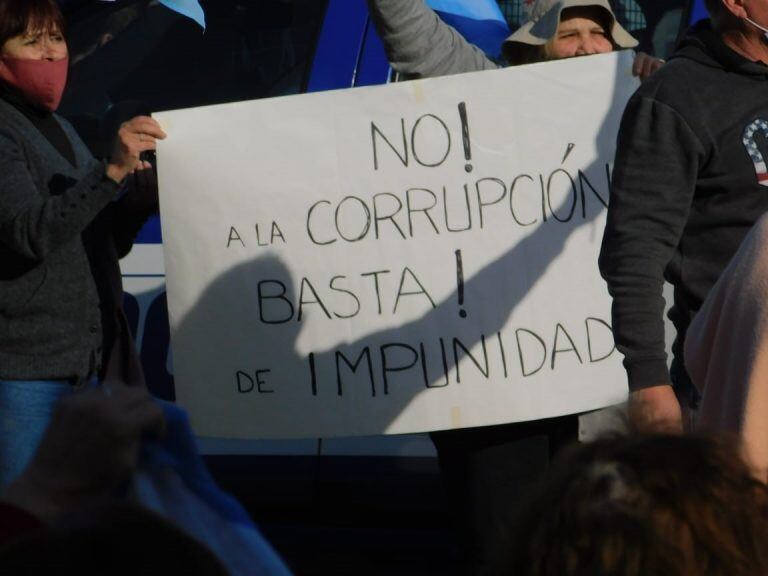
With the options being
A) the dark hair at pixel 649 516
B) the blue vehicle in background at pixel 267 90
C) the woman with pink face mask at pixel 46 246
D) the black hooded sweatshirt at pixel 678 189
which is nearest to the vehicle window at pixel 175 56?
the blue vehicle in background at pixel 267 90

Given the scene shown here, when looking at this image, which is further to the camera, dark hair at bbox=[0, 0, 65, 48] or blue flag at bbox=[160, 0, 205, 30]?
blue flag at bbox=[160, 0, 205, 30]

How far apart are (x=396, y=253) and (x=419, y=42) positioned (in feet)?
1.67

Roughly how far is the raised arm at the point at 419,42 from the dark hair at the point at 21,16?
0.76 m

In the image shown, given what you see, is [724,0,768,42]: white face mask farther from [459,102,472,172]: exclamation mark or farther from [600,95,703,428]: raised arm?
[459,102,472,172]: exclamation mark

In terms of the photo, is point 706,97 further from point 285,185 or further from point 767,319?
point 285,185

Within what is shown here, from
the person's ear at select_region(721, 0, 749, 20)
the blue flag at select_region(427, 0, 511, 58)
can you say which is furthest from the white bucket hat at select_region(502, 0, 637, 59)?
the person's ear at select_region(721, 0, 749, 20)

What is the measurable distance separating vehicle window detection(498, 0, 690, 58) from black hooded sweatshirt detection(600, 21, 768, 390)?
1.28 metres

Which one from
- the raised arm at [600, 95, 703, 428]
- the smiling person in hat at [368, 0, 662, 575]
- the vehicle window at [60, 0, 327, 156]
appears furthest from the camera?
the vehicle window at [60, 0, 327, 156]

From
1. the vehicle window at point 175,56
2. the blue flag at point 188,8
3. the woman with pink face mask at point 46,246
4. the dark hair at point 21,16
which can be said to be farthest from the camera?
the vehicle window at point 175,56

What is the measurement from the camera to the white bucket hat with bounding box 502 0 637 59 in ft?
11.8

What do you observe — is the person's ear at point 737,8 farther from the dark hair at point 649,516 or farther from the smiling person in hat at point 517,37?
the dark hair at point 649,516

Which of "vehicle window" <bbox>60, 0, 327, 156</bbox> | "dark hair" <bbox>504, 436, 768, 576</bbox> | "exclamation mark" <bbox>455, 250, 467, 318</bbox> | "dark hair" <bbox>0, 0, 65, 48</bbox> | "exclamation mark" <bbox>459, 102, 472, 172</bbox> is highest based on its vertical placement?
"dark hair" <bbox>504, 436, 768, 576</bbox>

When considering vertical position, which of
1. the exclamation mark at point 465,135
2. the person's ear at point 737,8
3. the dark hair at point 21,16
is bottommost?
the exclamation mark at point 465,135

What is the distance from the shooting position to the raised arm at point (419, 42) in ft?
11.8
